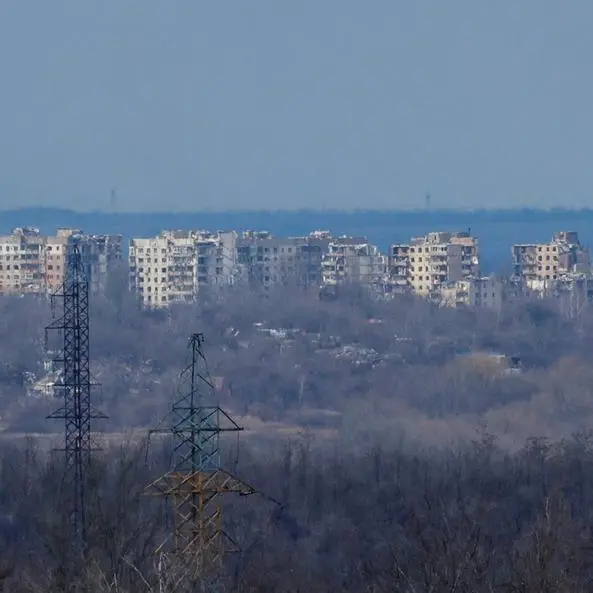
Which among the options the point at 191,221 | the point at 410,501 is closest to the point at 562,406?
the point at 410,501

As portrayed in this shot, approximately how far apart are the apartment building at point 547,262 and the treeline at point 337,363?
14.1ft

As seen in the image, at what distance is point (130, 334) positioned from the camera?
44719 mm

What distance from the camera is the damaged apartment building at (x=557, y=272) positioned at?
5097cm

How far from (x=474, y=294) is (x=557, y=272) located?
4.31 metres

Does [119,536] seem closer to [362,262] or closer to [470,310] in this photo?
[470,310]

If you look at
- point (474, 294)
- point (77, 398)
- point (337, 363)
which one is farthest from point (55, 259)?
point (77, 398)

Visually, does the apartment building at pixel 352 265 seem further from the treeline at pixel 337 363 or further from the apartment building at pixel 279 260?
the treeline at pixel 337 363

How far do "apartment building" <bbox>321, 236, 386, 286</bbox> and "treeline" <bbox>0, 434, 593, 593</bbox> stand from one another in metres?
20.9

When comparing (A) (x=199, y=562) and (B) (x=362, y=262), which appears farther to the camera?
(B) (x=362, y=262)

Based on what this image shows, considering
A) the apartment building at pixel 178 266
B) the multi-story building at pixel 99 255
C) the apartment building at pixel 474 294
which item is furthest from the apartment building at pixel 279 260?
the apartment building at pixel 474 294

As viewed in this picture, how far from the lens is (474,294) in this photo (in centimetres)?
5050

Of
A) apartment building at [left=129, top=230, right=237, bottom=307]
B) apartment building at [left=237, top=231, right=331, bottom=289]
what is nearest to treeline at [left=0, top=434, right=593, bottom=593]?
apartment building at [left=129, top=230, right=237, bottom=307]

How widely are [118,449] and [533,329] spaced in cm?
1875

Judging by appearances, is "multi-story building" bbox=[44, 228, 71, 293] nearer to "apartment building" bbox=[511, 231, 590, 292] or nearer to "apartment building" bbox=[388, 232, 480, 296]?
"apartment building" bbox=[388, 232, 480, 296]
